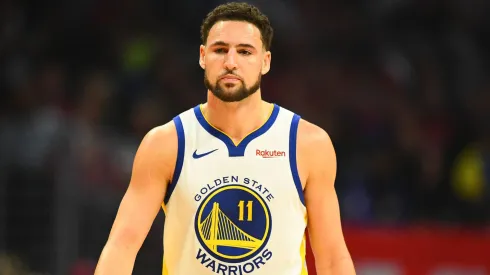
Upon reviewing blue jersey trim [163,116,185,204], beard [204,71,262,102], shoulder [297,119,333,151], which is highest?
beard [204,71,262,102]

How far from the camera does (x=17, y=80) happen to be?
35.2 feet

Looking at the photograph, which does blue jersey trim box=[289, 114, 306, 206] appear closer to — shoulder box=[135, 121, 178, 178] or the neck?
the neck

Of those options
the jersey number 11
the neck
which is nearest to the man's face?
the neck

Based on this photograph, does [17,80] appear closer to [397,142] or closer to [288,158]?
[397,142]

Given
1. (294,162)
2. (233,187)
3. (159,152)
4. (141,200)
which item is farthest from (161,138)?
(294,162)

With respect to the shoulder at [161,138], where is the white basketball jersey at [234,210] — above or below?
below

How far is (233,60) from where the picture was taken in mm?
4590

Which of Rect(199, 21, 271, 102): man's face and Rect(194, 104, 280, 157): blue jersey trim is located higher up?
Rect(199, 21, 271, 102): man's face

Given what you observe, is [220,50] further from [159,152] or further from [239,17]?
[159,152]

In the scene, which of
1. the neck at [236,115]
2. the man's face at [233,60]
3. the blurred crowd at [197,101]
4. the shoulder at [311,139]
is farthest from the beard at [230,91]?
the blurred crowd at [197,101]

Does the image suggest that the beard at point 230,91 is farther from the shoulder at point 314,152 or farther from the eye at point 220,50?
the shoulder at point 314,152

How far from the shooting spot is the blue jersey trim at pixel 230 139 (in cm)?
478

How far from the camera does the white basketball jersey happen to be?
465cm

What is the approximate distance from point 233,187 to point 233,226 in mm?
182
